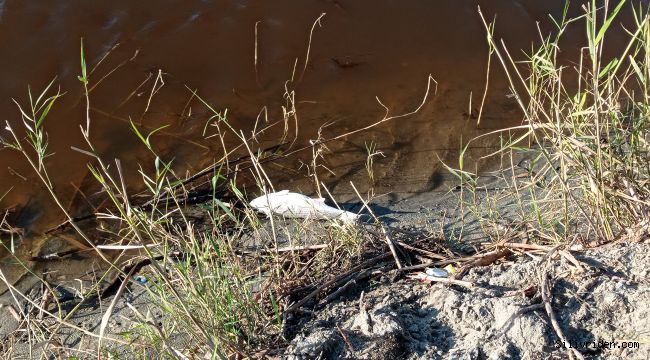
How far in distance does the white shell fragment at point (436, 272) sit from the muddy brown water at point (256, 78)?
3.76 ft

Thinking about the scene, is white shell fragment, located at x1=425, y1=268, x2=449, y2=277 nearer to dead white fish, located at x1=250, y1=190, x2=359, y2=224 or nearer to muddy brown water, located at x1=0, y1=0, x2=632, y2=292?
dead white fish, located at x1=250, y1=190, x2=359, y2=224

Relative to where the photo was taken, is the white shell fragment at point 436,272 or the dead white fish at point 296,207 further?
the dead white fish at point 296,207

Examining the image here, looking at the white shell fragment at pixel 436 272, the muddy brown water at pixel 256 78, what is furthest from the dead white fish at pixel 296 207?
the white shell fragment at pixel 436 272

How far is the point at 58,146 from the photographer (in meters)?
4.17

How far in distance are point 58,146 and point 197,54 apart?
114 cm

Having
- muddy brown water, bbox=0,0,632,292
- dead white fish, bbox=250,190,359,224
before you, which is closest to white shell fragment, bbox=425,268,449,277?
dead white fish, bbox=250,190,359,224

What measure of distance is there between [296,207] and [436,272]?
0.98 metres

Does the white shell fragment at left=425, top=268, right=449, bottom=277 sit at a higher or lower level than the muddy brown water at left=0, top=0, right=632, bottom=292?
higher

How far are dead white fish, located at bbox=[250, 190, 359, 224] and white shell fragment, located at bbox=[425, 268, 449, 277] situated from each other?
1.93ft

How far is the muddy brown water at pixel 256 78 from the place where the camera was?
404 cm

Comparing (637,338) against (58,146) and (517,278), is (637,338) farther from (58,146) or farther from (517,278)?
(58,146)

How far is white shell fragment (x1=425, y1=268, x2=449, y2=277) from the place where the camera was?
2.69 meters

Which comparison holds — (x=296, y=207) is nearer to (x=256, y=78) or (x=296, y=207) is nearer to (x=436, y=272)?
(x=436, y=272)

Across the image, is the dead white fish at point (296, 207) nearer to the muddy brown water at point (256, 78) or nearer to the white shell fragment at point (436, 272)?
the muddy brown water at point (256, 78)
